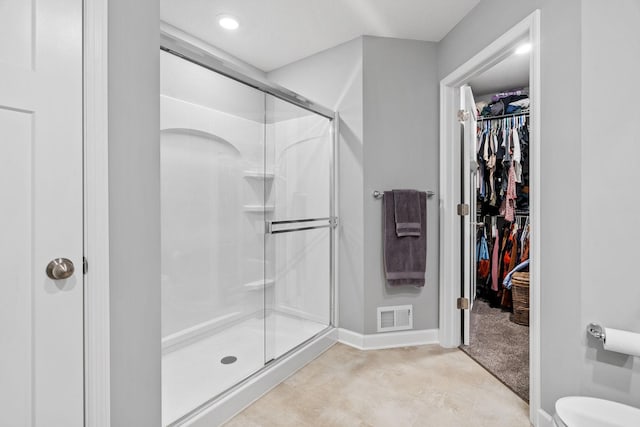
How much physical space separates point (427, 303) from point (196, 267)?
1800 millimetres

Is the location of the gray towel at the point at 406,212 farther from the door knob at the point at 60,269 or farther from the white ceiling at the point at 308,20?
the door knob at the point at 60,269

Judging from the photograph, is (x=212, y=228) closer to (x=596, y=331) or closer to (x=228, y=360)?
(x=228, y=360)

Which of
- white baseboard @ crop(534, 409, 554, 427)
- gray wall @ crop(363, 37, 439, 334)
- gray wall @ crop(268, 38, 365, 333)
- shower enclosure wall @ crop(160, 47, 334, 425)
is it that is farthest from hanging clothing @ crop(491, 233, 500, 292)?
shower enclosure wall @ crop(160, 47, 334, 425)

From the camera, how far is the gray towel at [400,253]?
2.48 metres

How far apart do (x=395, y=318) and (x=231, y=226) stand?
146 centimetres

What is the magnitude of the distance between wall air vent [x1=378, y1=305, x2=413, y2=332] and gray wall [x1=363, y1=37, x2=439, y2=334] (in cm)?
5

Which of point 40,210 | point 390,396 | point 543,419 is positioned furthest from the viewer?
point 390,396

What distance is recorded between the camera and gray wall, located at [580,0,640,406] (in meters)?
1.29

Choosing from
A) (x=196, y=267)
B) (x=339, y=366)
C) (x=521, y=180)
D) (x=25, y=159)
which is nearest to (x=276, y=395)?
(x=339, y=366)

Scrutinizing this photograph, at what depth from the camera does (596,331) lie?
1.31 meters

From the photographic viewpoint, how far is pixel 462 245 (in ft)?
8.33

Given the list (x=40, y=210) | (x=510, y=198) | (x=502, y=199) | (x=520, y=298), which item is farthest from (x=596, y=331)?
(x=502, y=199)

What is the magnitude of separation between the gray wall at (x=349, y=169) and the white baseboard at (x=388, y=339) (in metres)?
0.06

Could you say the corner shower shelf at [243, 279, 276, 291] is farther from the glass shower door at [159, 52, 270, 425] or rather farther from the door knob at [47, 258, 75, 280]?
the door knob at [47, 258, 75, 280]
